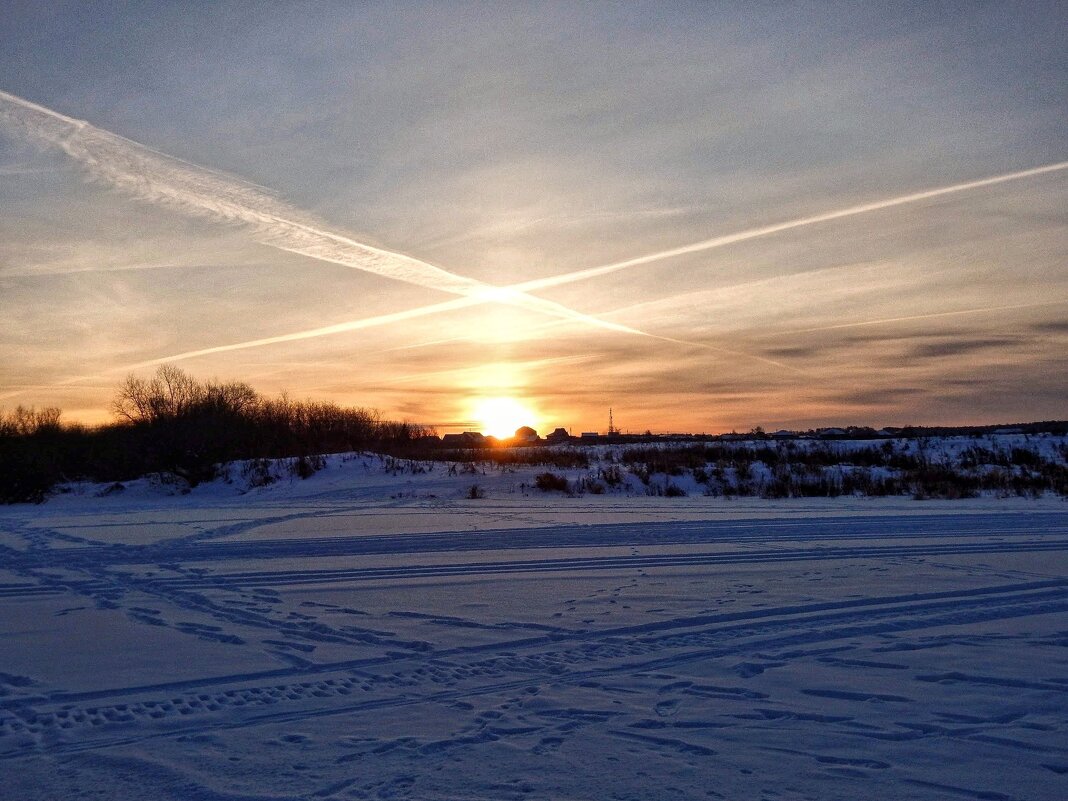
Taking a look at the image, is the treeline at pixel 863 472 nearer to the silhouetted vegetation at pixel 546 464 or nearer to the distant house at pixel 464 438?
the silhouetted vegetation at pixel 546 464

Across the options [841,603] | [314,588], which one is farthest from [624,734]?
[314,588]

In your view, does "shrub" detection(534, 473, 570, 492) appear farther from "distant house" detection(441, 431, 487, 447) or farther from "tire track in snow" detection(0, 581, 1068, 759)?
"distant house" detection(441, 431, 487, 447)

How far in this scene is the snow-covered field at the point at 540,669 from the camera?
425cm

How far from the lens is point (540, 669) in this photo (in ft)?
20.0

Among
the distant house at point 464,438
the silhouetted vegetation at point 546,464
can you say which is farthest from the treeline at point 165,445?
the distant house at point 464,438

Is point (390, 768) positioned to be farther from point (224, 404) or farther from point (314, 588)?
point (224, 404)

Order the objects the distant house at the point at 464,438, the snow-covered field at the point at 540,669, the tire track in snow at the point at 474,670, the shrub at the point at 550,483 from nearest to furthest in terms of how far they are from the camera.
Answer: the snow-covered field at the point at 540,669, the tire track in snow at the point at 474,670, the shrub at the point at 550,483, the distant house at the point at 464,438

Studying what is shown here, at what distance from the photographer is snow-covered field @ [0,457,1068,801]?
13.9 feet

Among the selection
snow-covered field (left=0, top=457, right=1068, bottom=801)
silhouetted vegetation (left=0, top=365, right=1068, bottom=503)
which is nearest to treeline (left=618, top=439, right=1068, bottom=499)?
silhouetted vegetation (left=0, top=365, right=1068, bottom=503)

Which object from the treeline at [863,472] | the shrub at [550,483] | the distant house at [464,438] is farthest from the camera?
the distant house at [464,438]

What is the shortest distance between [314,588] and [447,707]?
4456 mm

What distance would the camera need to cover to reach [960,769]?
13.8 feet

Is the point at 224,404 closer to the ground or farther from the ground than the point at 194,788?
farther from the ground

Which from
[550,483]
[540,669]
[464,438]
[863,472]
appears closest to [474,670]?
[540,669]
